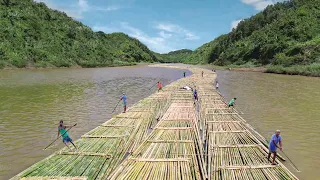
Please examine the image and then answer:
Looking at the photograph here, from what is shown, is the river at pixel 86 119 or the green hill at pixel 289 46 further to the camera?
the green hill at pixel 289 46

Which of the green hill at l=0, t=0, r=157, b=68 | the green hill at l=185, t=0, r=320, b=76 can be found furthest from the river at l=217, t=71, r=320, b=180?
the green hill at l=0, t=0, r=157, b=68

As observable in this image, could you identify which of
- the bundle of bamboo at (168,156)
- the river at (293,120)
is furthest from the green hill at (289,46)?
the bundle of bamboo at (168,156)

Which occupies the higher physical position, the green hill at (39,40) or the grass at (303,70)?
the green hill at (39,40)

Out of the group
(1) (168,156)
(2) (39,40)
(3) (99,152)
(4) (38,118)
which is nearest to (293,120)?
(1) (168,156)

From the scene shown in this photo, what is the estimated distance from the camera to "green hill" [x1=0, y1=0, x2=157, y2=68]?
71.1 meters

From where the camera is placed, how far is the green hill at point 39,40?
71.1 metres

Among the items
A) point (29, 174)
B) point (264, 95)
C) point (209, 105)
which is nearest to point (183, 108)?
point (209, 105)

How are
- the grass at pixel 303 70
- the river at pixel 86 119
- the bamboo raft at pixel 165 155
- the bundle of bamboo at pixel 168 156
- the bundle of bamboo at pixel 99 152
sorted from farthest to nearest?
the grass at pixel 303 70 → the river at pixel 86 119 → the bundle of bamboo at pixel 99 152 → the bamboo raft at pixel 165 155 → the bundle of bamboo at pixel 168 156

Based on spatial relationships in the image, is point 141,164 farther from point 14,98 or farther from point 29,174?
point 14,98

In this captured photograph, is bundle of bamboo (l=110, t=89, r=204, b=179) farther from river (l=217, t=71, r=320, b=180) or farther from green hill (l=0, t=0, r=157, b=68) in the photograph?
green hill (l=0, t=0, r=157, b=68)

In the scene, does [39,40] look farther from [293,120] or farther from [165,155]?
[165,155]

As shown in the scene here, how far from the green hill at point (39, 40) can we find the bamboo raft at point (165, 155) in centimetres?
5850

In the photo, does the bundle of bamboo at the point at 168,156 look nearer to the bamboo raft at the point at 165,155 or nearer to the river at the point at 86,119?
the bamboo raft at the point at 165,155

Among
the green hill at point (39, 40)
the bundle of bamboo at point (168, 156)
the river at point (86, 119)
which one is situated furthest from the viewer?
the green hill at point (39, 40)
